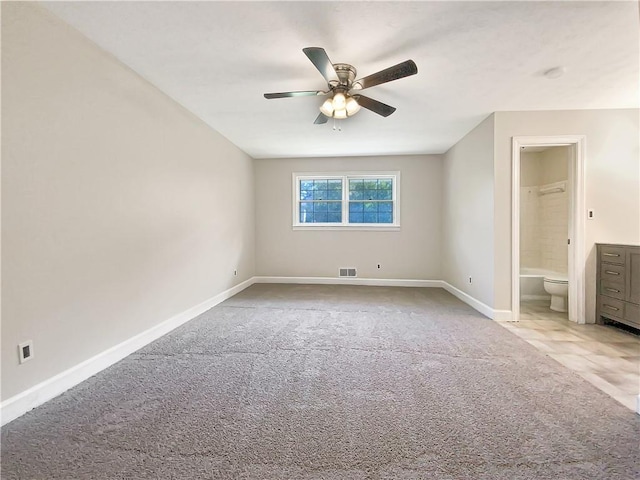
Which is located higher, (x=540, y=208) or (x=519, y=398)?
(x=540, y=208)

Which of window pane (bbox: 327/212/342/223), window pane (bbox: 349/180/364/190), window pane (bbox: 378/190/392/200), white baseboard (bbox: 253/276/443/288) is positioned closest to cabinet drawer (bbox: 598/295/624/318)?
white baseboard (bbox: 253/276/443/288)

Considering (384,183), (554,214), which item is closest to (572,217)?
(554,214)

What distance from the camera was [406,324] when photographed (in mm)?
3355

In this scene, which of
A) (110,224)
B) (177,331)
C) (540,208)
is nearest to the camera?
(110,224)

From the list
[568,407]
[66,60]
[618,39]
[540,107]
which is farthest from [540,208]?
[66,60]

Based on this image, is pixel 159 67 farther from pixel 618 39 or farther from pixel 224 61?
pixel 618 39

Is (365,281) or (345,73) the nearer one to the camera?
(345,73)

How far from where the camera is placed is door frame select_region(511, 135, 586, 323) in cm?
340

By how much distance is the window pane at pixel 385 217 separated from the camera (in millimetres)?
5793

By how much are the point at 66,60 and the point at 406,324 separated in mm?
3676

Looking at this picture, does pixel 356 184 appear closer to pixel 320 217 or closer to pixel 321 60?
pixel 320 217

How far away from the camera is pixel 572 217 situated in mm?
3459

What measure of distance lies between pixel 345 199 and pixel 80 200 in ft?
14.4

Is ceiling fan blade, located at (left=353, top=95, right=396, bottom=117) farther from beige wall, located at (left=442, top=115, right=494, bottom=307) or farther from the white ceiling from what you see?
beige wall, located at (left=442, top=115, right=494, bottom=307)
